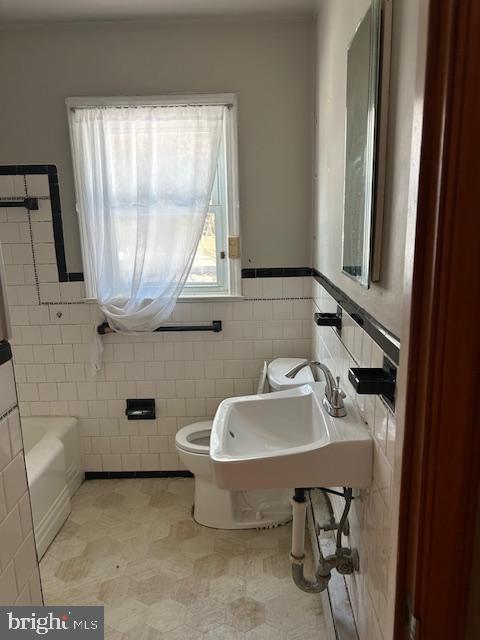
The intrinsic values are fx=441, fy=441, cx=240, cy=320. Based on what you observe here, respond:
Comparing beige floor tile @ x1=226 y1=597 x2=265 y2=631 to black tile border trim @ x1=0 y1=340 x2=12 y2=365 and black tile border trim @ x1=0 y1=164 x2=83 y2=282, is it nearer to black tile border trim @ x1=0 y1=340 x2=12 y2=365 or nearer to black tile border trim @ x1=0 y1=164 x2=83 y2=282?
black tile border trim @ x1=0 y1=340 x2=12 y2=365

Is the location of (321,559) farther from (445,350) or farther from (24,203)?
(24,203)

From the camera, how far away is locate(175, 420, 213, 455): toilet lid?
2355 millimetres

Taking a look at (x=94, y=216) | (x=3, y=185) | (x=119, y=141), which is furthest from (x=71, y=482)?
Answer: (x=119, y=141)

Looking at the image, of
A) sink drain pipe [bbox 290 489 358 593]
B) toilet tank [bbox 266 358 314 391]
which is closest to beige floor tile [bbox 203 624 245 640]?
sink drain pipe [bbox 290 489 358 593]

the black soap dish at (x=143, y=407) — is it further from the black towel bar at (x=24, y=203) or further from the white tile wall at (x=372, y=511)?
the white tile wall at (x=372, y=511)

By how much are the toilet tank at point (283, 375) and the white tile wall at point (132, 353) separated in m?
0.18

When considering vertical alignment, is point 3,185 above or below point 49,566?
above

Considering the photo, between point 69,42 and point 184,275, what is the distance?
138 centimetres

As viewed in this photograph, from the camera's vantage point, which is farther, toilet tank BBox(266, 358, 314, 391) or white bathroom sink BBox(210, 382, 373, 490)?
toilet tank BBox(266, 358, 314, 391)

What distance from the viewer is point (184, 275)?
8.08 feet

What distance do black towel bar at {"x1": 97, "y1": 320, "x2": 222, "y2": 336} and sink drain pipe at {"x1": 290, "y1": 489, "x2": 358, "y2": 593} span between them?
49.8 inches

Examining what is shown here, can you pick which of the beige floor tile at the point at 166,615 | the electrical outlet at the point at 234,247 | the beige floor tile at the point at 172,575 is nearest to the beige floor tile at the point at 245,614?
the beige floor tile at the point at 172,575

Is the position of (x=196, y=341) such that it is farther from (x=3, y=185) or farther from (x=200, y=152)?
(x=3, y=185)

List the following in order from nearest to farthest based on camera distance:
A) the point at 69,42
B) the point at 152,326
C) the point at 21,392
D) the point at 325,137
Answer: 1. the point at 325,137
2. the point at 69,42
3. the point at 152,326
4. the point at 21,392
